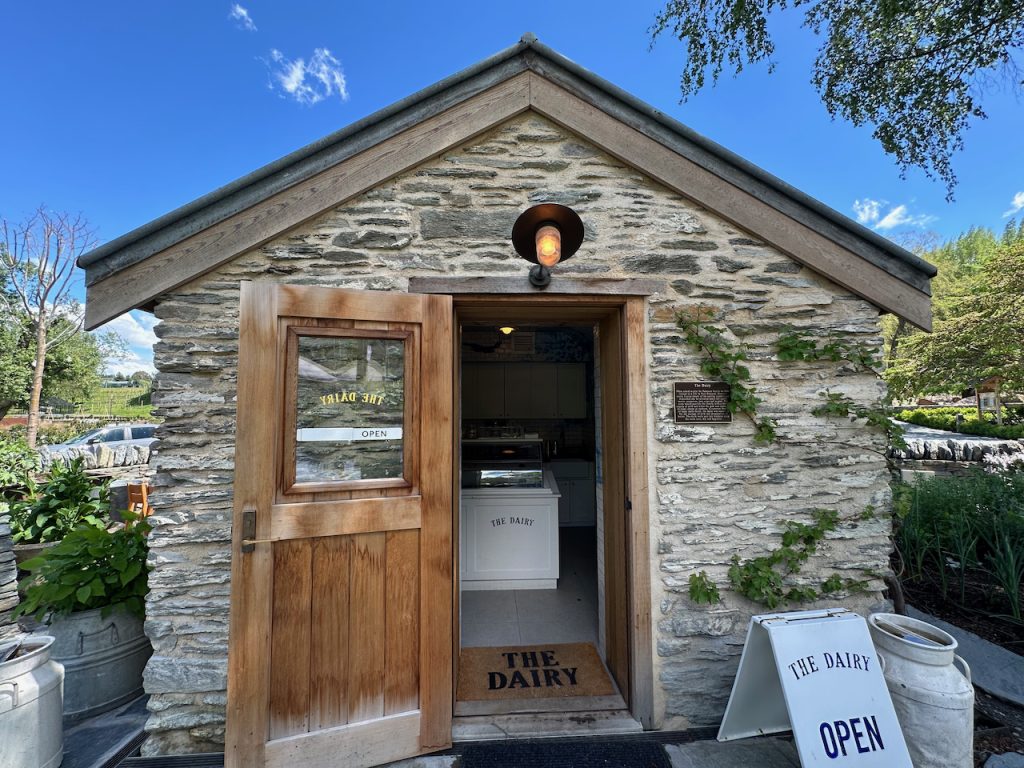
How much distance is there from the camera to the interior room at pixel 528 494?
3.65 m

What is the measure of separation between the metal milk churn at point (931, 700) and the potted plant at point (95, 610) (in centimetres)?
438

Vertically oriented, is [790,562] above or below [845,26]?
below

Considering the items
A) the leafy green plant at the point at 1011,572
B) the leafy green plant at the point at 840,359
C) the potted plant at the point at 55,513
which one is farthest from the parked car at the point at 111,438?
the leafy green plant at the point at 1011,572

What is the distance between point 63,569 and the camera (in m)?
2.57

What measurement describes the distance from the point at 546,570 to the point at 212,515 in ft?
10.00

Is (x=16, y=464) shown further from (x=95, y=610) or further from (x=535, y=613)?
(x=535, y=613)

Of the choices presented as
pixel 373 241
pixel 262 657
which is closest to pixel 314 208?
pixel 373 241

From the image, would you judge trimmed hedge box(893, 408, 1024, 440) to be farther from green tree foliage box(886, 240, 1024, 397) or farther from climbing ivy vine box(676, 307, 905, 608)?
climbing ivy vine box(676, 307, 905, 608)

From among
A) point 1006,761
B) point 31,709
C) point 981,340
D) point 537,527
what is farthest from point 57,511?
point 981,340

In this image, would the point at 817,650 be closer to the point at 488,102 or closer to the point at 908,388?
the point at 488,102

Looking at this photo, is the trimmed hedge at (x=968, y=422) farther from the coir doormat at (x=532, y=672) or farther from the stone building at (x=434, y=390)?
the coir doormat at (x=532, y=672)

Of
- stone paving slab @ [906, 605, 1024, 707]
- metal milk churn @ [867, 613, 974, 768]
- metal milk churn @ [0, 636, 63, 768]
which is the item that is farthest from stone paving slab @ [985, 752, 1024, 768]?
metal milk churn @ [0, 636, 63, 768]

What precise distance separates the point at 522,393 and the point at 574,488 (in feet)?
5.85

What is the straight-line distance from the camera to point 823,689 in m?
2.00
